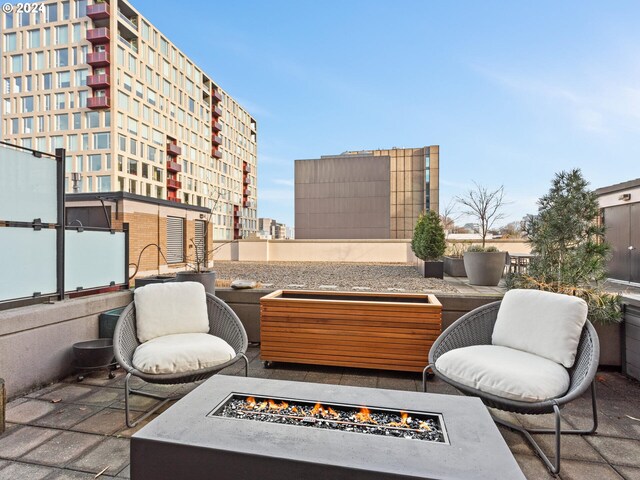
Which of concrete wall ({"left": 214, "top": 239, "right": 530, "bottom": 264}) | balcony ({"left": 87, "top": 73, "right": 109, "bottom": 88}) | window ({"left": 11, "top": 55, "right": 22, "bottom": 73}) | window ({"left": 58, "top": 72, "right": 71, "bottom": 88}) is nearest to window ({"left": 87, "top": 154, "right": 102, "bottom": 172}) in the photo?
balcony ({"left": 87, "top": 73, "right": 109, "bottom": 88})

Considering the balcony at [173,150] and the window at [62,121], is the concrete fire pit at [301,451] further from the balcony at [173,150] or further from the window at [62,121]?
the balcony at [173,150]

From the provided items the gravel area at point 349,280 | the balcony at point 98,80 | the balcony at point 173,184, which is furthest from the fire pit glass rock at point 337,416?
the balcony at point 173,184

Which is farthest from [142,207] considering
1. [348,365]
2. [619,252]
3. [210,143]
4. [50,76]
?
[210,143]

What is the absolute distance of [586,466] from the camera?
196 centimetres

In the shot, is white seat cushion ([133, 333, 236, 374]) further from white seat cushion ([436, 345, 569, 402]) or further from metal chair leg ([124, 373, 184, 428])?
white seat cushion ([436, 345, 569, 402])

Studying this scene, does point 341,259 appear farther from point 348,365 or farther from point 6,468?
point 6,468

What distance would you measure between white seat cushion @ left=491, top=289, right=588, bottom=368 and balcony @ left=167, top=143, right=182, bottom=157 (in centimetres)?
3894

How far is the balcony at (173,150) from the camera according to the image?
36.4 metres

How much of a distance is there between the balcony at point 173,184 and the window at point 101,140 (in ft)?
23.9

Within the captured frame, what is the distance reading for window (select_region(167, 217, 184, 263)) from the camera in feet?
46.6

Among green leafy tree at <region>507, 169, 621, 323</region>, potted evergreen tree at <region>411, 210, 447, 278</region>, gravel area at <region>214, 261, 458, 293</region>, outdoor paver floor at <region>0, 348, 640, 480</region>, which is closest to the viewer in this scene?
outdoor paver floor at <region>0, 348, 640, 480</region>

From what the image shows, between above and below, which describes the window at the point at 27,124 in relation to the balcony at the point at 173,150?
above

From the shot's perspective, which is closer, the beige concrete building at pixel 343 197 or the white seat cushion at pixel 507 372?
the white seat cushion at pixel 507 372

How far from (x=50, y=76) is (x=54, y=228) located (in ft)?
121
